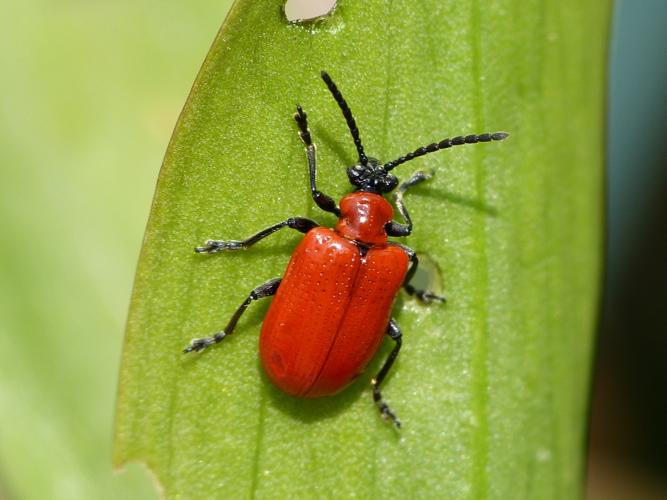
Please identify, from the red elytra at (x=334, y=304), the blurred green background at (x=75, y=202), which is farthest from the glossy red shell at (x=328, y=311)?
the blurred green background at (x=75, y=202)

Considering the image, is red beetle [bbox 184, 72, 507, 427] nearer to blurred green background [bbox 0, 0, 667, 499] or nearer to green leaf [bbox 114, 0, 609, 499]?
green leaf [bbox 114, 0, 609, 499]

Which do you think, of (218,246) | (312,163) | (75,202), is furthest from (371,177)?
(75,202)

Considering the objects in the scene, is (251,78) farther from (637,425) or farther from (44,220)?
(637,425)

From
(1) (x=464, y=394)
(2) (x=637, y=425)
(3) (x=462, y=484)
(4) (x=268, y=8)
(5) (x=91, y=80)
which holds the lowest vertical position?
(2) (x=637, y=425)

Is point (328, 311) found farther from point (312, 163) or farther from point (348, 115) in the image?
point (348, 115)

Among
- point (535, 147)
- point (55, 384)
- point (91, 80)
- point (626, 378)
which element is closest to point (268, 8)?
point (535, 147)

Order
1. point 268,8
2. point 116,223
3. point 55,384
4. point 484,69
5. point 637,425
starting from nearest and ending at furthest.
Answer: point 268,8, point 484,69, point 55,384, point 116,223, point 637,425
